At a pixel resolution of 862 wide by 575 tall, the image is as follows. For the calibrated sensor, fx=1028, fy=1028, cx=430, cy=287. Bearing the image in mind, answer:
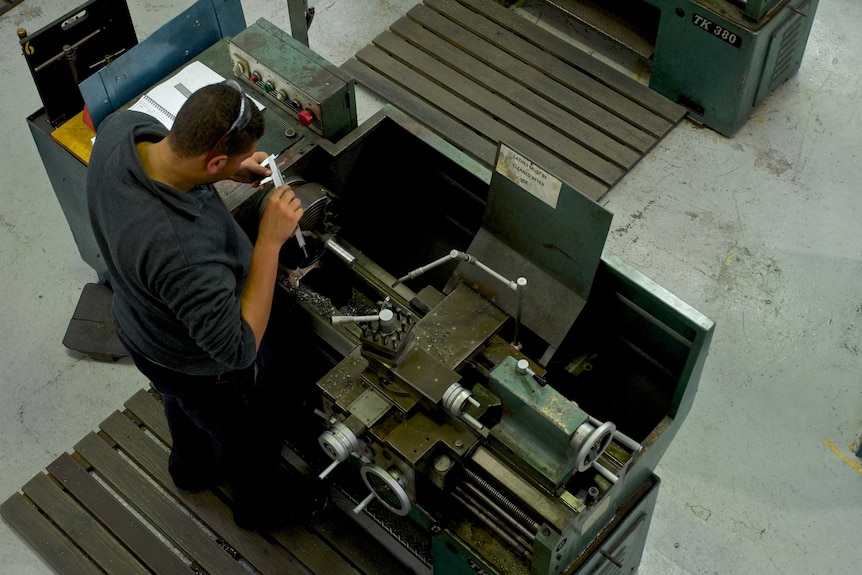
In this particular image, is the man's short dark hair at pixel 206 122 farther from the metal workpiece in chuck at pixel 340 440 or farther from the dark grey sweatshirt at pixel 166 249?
the metal workpiece in chuck at pixel 340 440

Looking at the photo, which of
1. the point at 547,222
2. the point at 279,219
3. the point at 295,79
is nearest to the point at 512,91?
the point at 295,79

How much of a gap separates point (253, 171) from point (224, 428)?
1.78 ft

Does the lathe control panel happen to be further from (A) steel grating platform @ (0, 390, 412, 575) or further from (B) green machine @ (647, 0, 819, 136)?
(B) green machine @ (647, 0, 819, 136)

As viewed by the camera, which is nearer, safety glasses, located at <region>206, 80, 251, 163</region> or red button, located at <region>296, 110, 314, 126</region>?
safety glasses, located at <region>206, 80, 251, 163</region>

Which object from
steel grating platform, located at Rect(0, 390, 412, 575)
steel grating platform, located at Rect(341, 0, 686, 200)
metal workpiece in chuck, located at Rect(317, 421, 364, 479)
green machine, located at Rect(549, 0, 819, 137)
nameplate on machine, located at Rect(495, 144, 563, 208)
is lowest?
steel grating platform, located at Rect(0, 390, 412, 575)

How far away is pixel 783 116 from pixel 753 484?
4.33 ft

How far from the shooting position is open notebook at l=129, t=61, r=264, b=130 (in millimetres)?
2514

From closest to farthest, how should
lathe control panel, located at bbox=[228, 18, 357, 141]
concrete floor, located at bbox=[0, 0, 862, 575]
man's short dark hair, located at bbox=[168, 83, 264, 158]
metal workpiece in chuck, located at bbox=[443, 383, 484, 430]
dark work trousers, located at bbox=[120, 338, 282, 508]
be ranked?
man's short dark hair, located at bbox=[168, 83, 264, 158] → metal workpiece in chuck, located at bbox=[443, 383, 484, 430] → dark work trousers, located at bbox=[120, 338, 282, 508] → lathe control panel, located at bbox=[228, 18, 357, 141] → concrete floor, located at bbox=[0, 0, 862, 575]

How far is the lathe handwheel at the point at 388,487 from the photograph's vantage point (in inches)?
76.3

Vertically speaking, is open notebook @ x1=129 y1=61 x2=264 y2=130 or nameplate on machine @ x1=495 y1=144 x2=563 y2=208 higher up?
nameplate on machine @ x1=495 y1=144 x2=563 y2=208

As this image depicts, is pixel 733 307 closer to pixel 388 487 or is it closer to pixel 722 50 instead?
pixel 722 50

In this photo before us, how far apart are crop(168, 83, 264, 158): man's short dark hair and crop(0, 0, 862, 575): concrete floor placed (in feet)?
4.40

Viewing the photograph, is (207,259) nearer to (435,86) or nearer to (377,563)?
(377,563)

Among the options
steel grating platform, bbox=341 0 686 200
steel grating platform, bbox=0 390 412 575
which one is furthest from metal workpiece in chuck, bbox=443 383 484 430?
steel grating platform, bbox=341 0 686 200
